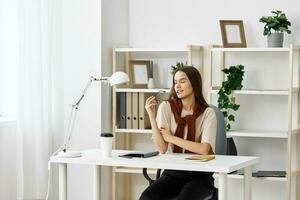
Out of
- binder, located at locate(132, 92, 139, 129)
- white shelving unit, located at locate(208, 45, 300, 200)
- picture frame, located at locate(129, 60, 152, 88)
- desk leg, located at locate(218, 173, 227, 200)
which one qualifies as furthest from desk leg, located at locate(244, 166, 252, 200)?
picture frame, located at locate(129, 60, 152, 88)

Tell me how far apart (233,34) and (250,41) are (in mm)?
189

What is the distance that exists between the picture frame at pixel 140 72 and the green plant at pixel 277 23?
109 cm

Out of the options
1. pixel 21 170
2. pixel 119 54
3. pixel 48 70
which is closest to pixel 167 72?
pixel 119 54

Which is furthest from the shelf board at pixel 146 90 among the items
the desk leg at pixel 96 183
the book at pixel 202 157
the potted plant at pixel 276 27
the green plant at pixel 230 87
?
the book at pixel 202 157

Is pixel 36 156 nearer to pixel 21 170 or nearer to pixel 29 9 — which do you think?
pixel 21 170

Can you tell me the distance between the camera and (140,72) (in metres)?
5.77

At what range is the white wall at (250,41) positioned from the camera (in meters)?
5.47

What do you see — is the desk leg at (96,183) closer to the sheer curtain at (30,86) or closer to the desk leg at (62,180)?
the desk leg at (62,180)

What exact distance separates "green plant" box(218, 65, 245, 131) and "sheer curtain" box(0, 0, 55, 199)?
144 cm

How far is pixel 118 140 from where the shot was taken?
5844 mm

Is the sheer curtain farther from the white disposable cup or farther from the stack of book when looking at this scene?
the white disposable cup

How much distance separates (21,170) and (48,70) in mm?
859

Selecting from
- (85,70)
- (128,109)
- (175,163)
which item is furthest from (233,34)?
(175,163)

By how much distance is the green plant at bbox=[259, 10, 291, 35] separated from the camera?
5.21 metres
